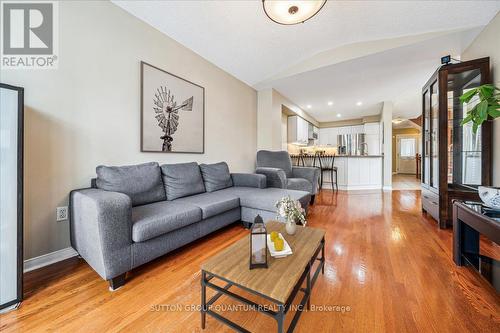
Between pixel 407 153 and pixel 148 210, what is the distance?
40.4 ft

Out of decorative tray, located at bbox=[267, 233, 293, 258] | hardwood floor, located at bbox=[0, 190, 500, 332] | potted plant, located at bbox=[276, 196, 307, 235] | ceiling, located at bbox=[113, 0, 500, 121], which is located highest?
ceiling, located at bbox=[113, 0, 500, 121]

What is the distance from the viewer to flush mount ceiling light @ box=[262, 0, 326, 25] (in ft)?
5.09

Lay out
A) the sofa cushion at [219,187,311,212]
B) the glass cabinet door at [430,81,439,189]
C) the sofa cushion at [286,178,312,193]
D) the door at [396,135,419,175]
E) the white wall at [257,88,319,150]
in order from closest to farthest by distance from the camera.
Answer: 1. the sofa cushion at [219,187,311,212]
2. the glass cabinet door at [430,81,439,189]
3. the sofa cushion at [286,178,312,193]
4. the white wall at [257,88,319,150]
5. the door at [396,135,419,175]

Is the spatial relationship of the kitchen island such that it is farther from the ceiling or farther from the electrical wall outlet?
the electrical wall outlet

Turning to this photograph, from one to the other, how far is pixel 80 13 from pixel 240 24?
1.59 metres

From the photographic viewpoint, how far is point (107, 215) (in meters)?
1.23

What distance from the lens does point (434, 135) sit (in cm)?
267

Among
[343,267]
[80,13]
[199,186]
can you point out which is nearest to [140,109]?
[80,13]

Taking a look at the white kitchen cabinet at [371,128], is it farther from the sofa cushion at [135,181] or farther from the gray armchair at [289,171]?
the sofa cushion at [135,181]

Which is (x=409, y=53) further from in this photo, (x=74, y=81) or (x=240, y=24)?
(x=74, y=81)

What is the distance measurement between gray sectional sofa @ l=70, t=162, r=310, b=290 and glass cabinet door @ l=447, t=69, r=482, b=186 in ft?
6.43

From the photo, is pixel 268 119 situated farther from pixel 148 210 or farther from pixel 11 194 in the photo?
pixel 11 194

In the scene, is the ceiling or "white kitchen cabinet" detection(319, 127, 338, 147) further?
"white kitchen cabinet" detection(319, 127, 338, 147)
